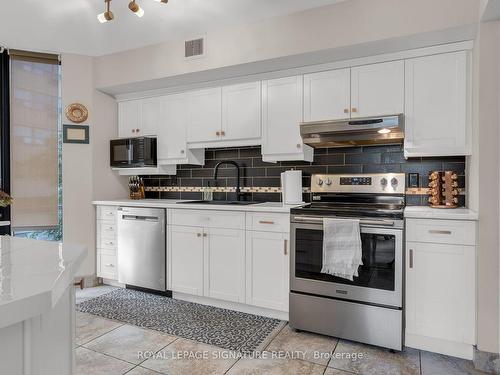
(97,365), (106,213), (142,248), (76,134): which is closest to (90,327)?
(97,365)

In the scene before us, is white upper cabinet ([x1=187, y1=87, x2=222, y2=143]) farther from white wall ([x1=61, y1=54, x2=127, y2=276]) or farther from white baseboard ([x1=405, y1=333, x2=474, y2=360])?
white baseboard ([x1=405, y1=333, x2=474, y2=360])

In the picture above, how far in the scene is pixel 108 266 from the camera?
3768mm

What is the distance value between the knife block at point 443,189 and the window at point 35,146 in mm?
3735

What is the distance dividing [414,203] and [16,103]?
4.09 meters

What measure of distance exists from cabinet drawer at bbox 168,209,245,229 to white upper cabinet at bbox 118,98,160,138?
1102mm

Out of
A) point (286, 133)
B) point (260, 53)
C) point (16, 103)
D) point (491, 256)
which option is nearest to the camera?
point (491, 256)

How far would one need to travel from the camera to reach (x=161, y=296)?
340 cm

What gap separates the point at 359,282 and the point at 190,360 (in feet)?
4.16

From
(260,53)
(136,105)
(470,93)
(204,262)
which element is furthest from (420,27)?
(136,105)

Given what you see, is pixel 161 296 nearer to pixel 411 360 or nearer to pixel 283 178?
pixel 283 178

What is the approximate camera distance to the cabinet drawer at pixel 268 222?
277 centimetres

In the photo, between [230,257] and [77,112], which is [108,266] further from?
[77,112]

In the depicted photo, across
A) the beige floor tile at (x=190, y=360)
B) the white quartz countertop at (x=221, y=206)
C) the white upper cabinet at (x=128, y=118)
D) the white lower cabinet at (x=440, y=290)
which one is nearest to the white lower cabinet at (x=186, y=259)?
the white quartz countertop at (x=221, y=206)

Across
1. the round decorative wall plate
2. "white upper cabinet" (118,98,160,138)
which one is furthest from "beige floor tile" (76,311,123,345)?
the round decorative wall plate
